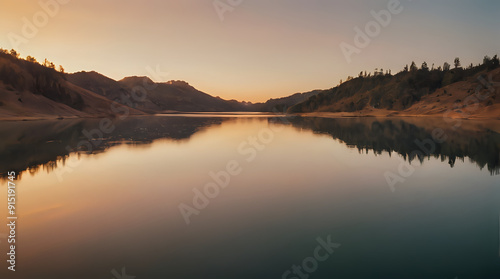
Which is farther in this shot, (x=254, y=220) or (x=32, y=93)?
(x=32, y=93)

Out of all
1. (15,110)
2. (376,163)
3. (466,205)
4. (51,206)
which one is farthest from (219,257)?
(15,110)

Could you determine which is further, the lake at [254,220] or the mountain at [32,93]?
the mountain at [32,93]

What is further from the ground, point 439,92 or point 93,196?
point 439,92

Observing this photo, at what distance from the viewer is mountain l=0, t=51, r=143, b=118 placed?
385ft

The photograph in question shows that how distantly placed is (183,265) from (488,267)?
8758 mm

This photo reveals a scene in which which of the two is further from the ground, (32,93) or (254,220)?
(32,93)

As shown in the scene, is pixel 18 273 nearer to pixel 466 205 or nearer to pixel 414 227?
pixel 414 227

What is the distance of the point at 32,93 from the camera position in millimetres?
135625

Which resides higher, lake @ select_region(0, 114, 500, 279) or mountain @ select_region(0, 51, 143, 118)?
mountain @ select_region(0, 51, 143, 118)

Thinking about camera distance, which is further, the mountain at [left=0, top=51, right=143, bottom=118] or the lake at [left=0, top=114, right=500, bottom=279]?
the mountain at [left=0, top=51, right=143, bottom=118]

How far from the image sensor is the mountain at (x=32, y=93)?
117m

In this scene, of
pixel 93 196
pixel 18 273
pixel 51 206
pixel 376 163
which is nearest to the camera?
pixel 18 273

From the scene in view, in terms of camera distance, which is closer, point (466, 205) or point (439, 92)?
point (466, 205)

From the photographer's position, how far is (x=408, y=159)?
27094mm
